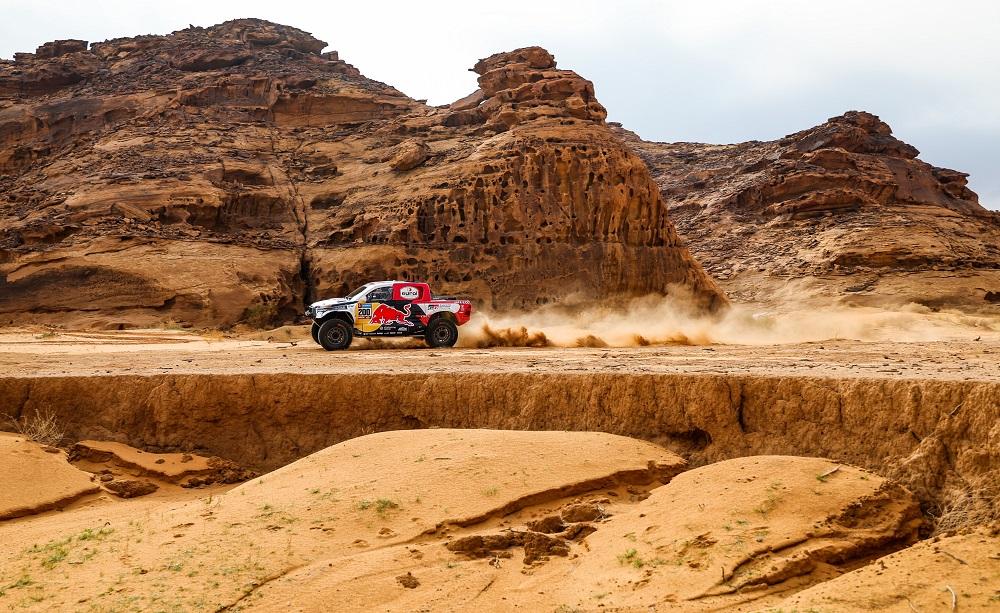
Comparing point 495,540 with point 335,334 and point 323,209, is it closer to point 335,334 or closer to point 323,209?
point 335,334

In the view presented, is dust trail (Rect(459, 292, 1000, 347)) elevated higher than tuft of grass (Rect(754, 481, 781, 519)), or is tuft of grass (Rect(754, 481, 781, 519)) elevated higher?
dust trail (Rect(459, 292, 1000, 347))

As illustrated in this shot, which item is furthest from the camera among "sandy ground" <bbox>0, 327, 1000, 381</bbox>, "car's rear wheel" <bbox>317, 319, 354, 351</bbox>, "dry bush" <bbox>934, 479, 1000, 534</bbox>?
"car's rear wheel" <bbox>317, 319, 354, 351</bbox>

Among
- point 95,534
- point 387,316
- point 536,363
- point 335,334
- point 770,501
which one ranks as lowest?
point 95,534

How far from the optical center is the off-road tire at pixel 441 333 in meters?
19.8

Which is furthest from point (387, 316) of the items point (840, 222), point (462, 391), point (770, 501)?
point (840, 222)

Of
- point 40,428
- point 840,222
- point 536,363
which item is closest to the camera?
point 40,428

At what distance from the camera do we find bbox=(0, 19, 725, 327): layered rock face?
95.9ft

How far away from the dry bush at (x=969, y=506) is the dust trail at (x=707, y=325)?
15.5 metres

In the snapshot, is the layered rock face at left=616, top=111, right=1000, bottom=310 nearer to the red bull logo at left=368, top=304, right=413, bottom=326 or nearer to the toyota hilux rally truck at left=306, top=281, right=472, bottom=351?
the toyota hilux rally truck at left=306, top=281, right=472, bottom=351

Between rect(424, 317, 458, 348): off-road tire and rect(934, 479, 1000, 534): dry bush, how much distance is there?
14398mm

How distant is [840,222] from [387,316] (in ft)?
112

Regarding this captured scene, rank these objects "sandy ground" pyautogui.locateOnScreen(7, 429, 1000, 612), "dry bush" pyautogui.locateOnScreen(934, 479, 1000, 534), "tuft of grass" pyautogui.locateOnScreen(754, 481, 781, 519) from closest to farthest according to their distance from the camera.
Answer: "sandy ground" pyautogui.locateOnScreen(7, 429, 1000, 612), "dry bush" pyautogui.locateOnScreen(934, 479, 1000, 534), "tuft of grass" pyautogui.locateOnScreen(754, 481, 781, 519)

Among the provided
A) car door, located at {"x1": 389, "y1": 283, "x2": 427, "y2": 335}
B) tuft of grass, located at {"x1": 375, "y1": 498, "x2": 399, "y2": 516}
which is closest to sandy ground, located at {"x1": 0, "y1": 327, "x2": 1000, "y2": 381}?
car door, located at {"x1": 389, "y1": 283, "x2": 427, "y2": 335}

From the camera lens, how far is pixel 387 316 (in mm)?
19531
